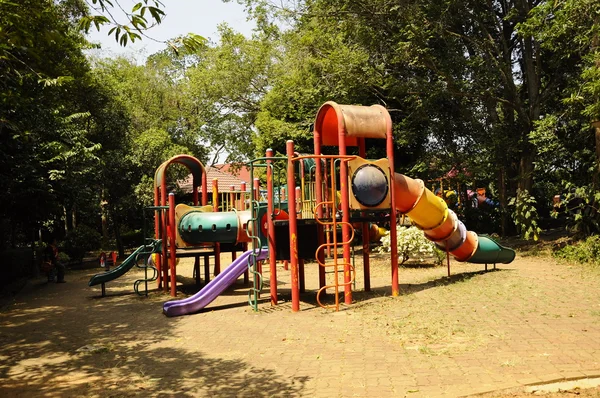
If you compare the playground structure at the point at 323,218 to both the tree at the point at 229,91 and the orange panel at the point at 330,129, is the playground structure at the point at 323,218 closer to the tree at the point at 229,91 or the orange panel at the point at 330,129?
the orange panel at the point at 330,129

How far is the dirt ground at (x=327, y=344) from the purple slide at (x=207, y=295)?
0.69 ft

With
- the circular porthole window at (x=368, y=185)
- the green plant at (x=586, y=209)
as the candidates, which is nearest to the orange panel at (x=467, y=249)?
the circular porthole window at (x=368, y=185)

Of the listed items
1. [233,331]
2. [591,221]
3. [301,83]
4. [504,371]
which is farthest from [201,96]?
[504,371]

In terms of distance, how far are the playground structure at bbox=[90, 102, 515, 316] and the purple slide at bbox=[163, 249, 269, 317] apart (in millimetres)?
19

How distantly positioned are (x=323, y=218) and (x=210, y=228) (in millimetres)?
3081

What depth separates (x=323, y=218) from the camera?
10281 mm

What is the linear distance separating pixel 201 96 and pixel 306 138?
17.9m

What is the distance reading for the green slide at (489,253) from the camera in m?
13.1

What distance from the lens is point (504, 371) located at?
571cm

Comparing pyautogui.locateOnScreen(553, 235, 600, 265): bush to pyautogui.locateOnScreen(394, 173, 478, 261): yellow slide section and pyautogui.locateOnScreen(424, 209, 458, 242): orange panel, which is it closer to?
pyautogui.locateOnScreen(394, 173, 478, 261): yellow slide section

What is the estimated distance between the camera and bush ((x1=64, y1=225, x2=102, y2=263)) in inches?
966

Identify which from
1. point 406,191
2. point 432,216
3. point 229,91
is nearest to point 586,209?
point 432,216

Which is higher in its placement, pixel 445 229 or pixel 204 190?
pixel 204 190

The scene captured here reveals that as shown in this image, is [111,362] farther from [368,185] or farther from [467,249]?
[467,249]
